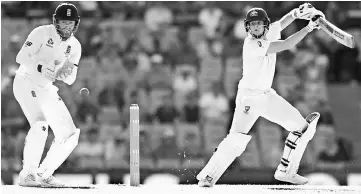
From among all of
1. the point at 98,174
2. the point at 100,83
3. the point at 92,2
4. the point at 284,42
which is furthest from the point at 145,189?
the point at 92,2

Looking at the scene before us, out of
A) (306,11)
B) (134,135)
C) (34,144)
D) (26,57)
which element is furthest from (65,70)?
(306,11)

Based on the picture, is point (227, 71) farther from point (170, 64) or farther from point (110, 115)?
point (110, 115)

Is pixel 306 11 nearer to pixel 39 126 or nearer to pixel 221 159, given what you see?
pixel 221 159

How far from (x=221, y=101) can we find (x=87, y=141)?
7.79ft

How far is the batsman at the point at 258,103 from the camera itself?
812 cm

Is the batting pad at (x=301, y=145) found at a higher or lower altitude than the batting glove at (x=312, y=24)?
lower

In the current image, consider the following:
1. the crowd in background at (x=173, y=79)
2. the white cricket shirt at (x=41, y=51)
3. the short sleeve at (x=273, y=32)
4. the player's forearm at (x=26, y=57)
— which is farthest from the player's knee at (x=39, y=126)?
the crowd in background at (x=173, y=79)

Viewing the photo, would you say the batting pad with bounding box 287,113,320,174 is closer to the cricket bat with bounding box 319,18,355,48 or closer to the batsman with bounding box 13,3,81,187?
the cricket bat with bounding box 319,18,355,48

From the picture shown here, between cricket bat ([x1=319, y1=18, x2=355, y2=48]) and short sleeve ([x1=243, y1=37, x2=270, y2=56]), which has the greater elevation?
cricket bat ([x1=319, y1=18, x2=355, y2=48])

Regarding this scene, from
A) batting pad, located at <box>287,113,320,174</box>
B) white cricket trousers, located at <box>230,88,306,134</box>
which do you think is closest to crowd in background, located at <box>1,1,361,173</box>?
batting pad, located at <box>287,113,320,174</box>

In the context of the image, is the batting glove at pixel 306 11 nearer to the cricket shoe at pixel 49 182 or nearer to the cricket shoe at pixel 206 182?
the cricket shoe at pixel 206 182

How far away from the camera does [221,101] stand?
12.9 metres

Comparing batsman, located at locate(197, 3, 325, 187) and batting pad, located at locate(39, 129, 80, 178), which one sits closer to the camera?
batsman, located at locate(197, 3, 325, 187)

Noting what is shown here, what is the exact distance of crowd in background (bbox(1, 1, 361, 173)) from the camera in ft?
41.2
